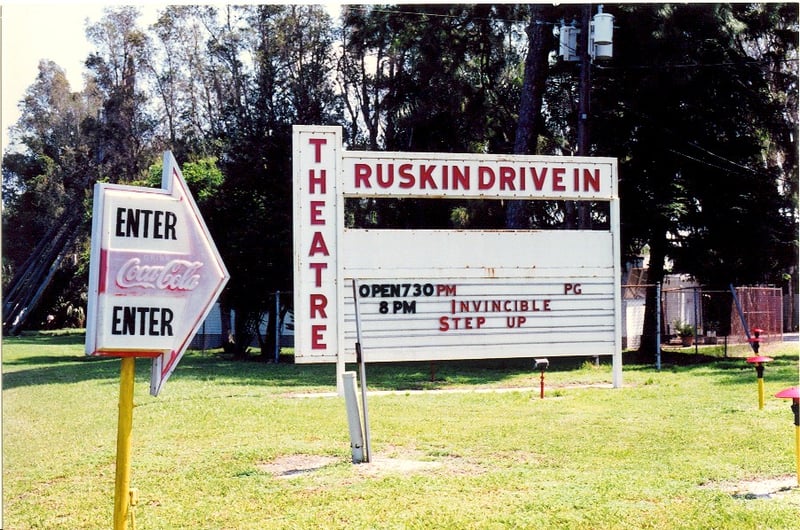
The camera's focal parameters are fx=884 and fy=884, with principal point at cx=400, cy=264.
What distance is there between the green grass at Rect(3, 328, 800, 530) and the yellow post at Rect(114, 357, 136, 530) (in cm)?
151

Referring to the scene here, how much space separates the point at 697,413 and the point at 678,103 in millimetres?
10071

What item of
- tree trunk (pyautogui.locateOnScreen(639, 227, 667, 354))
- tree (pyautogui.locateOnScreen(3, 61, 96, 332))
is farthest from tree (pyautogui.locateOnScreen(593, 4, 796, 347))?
tree (pyautogui.locateOnScreen(3, 61, 96, 332))

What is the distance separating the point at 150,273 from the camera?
4762 mm

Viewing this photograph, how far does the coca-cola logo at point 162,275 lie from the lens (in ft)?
15.4

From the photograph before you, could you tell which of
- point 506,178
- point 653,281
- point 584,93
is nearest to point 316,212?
point 506,178

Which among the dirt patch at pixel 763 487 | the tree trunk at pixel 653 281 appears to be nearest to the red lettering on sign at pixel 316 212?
the dirt patch at pixel 763 487

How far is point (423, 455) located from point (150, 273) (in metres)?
4.54

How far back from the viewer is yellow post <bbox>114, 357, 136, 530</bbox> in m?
4.68

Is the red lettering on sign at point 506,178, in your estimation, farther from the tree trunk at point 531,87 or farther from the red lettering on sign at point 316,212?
the tree trunk at point 531,87

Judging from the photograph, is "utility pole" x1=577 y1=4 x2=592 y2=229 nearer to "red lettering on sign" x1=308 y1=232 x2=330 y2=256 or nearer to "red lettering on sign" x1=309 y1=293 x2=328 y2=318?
"red lettering on sign" x1=308 y1=232 x2=330 y2=256

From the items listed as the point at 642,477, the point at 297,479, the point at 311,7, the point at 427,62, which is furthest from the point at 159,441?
the point at 311,7

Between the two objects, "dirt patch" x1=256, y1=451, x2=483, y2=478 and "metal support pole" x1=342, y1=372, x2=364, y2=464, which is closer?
"dirt patch" x1=256, y1=451, x2=483, y2=478

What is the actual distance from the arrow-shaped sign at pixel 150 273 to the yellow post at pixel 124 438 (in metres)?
0.11

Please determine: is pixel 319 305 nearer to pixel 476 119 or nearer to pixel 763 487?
pixel 763 487
